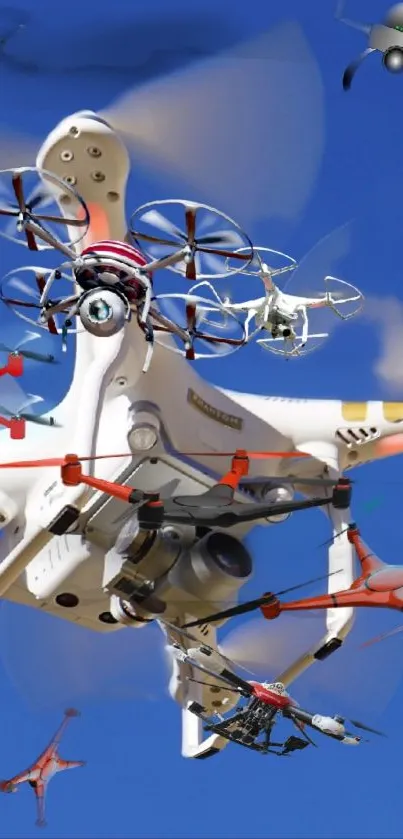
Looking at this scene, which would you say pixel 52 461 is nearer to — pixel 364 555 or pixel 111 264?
pixel 111 264

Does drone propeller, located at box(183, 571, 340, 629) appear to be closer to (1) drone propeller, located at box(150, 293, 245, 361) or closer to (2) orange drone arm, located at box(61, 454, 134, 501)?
(2) orange drone arm, located at box(61, 454, 134, 501)

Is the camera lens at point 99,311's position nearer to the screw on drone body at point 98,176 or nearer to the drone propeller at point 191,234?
the drone propeller at point 191,234

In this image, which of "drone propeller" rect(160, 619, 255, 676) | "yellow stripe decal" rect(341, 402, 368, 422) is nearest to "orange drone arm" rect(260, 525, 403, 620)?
"drone propeller" rect(160, 619, 255, 676)

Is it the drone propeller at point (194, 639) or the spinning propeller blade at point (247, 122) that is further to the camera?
the drone propeller at point (194, 639)

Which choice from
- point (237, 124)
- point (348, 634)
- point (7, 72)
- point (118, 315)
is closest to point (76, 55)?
point (7, 72)

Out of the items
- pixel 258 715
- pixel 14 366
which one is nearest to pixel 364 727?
pixel 258 715

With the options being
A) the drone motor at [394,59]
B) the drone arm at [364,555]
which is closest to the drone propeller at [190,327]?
the drone arm at [364,555]

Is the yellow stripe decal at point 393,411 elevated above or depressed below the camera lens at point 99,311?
above

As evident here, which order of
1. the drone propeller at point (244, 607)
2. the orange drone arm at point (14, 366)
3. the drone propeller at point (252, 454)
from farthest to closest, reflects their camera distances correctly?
the drone propeller at point (252, 454) < the orange drone arm at point (14, 366) < the drone propeller at point (244, 607)
